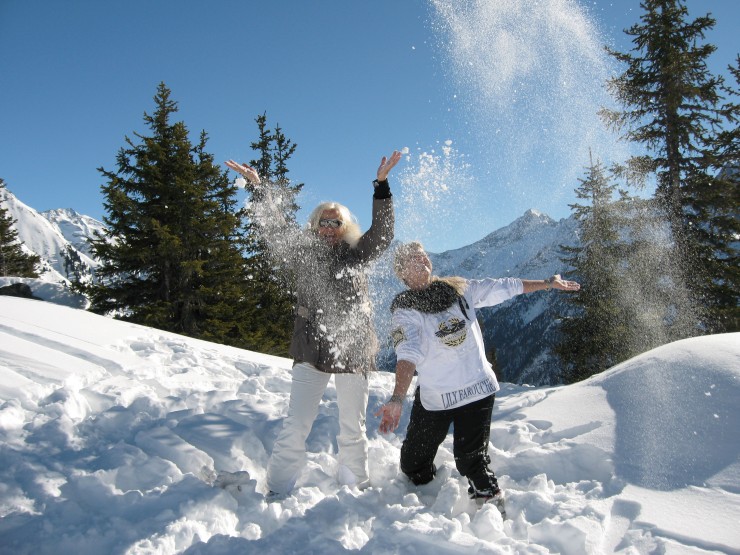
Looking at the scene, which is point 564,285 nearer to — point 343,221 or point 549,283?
point 549,283

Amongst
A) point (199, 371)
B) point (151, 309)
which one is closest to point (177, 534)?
point (199, 371)

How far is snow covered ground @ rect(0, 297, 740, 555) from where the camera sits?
2469 millimetres

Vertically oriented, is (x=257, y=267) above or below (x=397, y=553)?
above

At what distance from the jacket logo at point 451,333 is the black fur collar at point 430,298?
120mm

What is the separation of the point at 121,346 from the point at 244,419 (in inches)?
116

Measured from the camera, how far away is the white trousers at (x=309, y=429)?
10.6ft

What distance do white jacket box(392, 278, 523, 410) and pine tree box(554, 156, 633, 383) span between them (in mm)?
12911

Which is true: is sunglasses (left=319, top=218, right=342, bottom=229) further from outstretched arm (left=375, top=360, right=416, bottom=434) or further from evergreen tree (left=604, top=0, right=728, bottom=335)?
evergreen tree (left=604, top=0, right=728, bottom=335)

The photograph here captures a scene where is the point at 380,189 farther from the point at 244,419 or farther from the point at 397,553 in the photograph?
the point at 244,419

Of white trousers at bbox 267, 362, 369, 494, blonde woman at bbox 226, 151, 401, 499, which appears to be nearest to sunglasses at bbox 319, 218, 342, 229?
blonde woman at bbox 226, 151, 401, 499

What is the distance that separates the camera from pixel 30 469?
2865 millimetres

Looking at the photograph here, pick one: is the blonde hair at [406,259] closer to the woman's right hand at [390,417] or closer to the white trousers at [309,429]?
the white trousers at [309,429]

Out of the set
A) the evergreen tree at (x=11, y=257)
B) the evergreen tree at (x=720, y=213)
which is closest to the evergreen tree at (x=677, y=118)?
the evergreen tree at (x=720, y=213)

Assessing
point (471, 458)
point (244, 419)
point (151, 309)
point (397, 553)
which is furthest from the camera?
point (151, 309)
